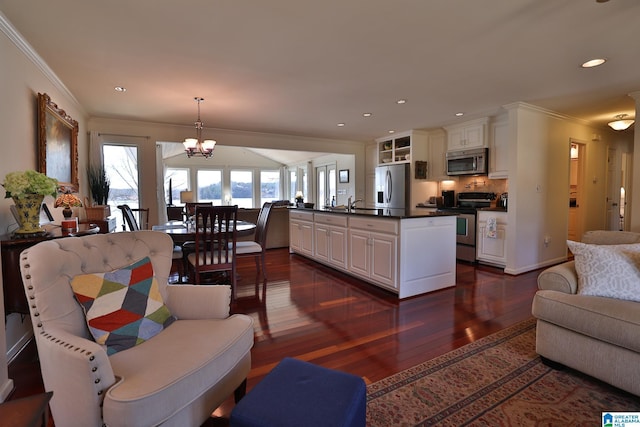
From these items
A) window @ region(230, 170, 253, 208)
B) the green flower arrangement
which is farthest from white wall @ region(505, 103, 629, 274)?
window @ region(230, 170, 253, 208)

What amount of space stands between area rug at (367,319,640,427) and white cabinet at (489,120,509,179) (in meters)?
3.27

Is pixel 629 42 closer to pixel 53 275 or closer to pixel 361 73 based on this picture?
pixel 361 73

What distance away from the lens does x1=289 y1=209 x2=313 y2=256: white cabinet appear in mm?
4930

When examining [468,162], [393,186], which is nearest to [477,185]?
[468,162]

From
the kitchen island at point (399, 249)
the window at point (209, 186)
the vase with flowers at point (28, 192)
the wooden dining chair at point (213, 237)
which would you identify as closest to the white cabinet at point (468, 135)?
the kitchen island at point (399, 249)

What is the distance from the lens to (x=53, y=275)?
134 centimetres

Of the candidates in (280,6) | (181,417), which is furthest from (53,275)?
(280,6)

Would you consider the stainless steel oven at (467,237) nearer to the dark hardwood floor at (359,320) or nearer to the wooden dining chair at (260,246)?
the dark hardwood floor at (359,320)

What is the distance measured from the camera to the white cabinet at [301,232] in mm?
4930

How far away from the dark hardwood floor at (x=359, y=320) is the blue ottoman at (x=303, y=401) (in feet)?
2.12

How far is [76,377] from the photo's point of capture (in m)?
1.07

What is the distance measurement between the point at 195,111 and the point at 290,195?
23.1 feet

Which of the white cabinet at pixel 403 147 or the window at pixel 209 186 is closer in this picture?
the white cabinet at pixel 403 147

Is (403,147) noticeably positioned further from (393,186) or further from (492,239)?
(492,239)
